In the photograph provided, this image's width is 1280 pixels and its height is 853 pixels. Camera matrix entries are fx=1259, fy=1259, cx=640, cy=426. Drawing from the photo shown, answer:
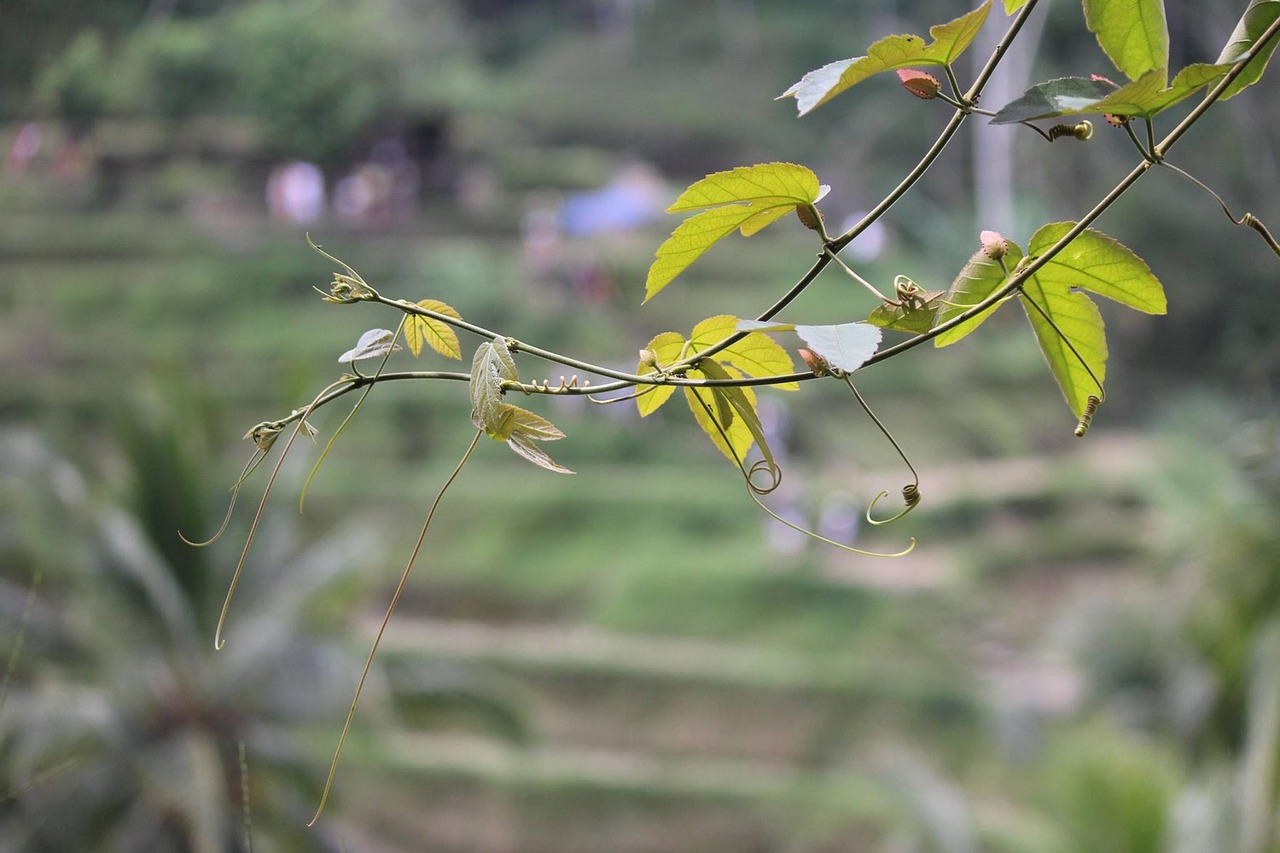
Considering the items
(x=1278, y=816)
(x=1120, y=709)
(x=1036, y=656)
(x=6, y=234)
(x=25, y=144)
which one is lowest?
(x=1036, y=656)

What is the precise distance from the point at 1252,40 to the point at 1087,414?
0.31 feet

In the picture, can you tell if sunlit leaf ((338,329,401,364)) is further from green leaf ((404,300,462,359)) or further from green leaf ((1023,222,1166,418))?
green leaf ((1023,222,1166,418))

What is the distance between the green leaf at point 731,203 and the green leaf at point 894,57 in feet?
0.07

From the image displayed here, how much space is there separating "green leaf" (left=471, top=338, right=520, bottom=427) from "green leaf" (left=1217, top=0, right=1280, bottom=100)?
0.17 m

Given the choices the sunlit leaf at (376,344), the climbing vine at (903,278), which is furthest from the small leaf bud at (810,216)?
the sunlit leaf at (376,344)

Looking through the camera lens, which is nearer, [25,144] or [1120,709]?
[25,144]

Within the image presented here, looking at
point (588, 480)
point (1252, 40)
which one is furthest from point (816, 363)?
point (588, 480)

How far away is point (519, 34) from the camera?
650cm

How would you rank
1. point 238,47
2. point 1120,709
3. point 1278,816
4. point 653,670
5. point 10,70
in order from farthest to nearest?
point 653,670, point 1120,709, point 238,47, point 1278,816, point 10,70

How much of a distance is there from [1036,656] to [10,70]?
4855 millimetres

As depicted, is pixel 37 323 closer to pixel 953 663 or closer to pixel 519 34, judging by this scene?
pixel 519 34

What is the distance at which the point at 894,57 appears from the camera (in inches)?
10.8

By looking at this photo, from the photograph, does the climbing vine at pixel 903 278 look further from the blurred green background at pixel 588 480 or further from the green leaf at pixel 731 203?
the blurred green background at pixel 588 480

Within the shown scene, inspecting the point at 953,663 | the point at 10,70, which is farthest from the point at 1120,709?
the point at 10,70
